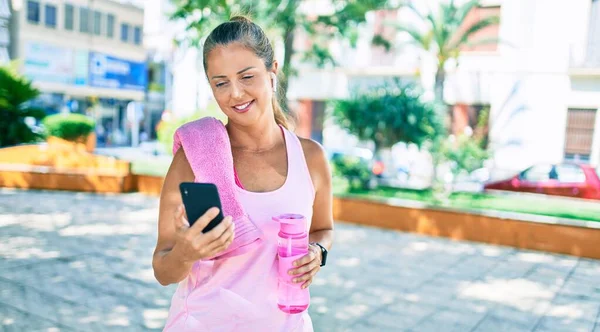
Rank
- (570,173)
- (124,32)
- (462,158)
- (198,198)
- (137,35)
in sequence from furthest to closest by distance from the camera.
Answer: (137,35)
(124,32)
(462,158)
(570,173)
(198,198)

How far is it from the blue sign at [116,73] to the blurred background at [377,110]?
0.33 ft

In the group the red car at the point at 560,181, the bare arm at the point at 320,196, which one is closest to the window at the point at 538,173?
the red car at the point at 560,181

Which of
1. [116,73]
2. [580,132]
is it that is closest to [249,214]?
[580,132]

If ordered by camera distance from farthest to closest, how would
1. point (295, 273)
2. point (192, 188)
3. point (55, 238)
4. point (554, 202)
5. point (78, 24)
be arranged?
1. point (78, 24)
2. point (554, 202)
3. point (55, 238)
4. point (295, 273)
5. point (192, 188)

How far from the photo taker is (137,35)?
35.3 metres

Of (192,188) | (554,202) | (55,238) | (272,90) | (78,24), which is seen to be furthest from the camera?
(78,24)

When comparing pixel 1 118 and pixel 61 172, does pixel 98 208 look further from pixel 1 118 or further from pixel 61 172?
pixel 1 118

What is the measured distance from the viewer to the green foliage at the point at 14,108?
1191 centimetres

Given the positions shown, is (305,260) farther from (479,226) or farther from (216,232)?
(479,226)

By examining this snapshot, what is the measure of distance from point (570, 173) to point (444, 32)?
9.42 meters

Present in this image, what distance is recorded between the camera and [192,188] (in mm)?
1117

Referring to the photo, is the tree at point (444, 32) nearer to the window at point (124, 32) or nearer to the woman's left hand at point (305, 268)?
the woman's left hand at point (305, 268)

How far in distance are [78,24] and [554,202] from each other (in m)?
29.6

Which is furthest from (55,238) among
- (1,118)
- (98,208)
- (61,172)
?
(1,118)
